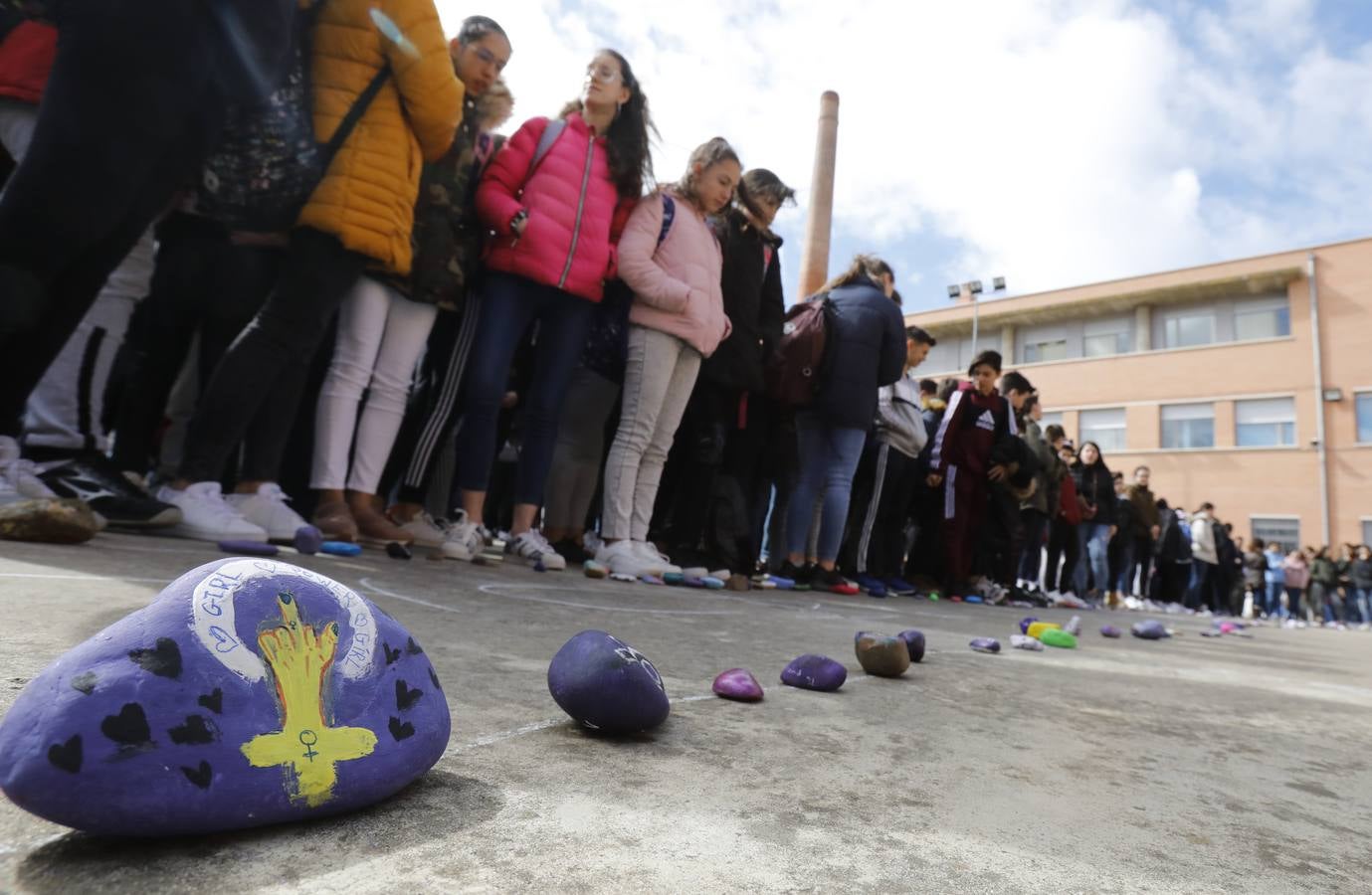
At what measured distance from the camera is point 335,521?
10.1 feet

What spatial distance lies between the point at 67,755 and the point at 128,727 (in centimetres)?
4

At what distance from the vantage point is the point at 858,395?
482 centimetres

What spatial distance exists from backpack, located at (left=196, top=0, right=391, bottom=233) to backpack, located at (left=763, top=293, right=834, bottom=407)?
2.70 m

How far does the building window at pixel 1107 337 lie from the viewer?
87.4ft

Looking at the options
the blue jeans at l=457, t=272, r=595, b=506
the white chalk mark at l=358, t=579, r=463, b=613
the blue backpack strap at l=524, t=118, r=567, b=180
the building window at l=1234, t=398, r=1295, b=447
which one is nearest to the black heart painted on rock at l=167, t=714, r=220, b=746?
the white chalk mark at l=358, t=579, r=463, b=613

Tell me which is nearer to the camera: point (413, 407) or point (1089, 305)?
point (413, 407)

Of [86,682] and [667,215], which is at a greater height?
[667,215]

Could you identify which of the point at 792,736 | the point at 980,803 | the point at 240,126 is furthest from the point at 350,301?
the point at 980,803

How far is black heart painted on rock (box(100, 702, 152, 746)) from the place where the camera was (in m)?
0.66

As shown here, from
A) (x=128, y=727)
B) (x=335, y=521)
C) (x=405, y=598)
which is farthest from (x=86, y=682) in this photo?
(x=335, y=521)

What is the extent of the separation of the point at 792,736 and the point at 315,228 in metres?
2.32

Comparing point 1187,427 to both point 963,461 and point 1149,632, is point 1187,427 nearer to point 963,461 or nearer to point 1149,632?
point 963,461

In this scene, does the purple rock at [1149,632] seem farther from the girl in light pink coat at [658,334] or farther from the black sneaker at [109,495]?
the black sneaker at [109,495]

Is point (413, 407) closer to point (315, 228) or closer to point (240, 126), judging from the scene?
point (315, 228)
